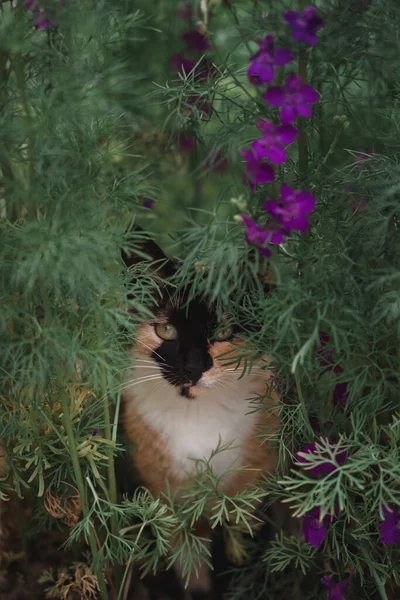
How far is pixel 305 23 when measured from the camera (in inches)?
44.1

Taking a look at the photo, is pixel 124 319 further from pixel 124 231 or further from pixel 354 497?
pixel 354 497

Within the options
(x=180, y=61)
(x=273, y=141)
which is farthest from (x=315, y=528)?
(x=180, y=61)

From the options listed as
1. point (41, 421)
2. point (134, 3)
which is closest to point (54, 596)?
point (41, 421)

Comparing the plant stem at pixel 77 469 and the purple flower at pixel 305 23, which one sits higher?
the purple flower at pixel 305 23

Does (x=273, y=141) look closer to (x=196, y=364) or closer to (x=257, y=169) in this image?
(x=257, y=169)

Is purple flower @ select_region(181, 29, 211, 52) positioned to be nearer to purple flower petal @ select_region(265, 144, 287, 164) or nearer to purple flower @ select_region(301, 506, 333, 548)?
purple flower petal @ select_region(265, 144, 287, 164)

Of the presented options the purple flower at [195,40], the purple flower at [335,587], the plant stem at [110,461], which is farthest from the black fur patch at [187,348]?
the purple flower at [195,40]

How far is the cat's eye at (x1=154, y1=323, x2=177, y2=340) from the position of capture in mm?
1583

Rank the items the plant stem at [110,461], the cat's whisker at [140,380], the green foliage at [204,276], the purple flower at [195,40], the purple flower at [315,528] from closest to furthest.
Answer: the green foliage at [204,276]
the purple flower at [315,528]
the plant stem at [110,461]
the cat's whisker at [140,380]
the purple flower at [195,40]

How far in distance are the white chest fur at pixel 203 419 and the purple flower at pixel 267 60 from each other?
2.14 ft

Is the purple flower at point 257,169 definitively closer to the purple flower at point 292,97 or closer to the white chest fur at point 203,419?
the purple flower at point 292,97

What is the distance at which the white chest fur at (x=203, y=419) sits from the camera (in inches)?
62.3

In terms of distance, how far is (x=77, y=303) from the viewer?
4.67 ft

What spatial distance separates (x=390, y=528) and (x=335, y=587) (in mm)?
215
